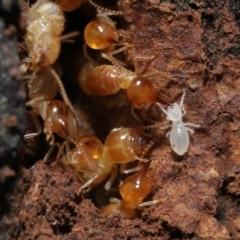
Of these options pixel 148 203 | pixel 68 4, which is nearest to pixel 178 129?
pixel 148 203

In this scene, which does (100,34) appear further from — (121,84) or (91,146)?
(91,146)

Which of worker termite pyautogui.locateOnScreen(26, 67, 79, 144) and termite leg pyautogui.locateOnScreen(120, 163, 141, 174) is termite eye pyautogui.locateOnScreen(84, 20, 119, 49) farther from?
termite leg pyautogui.locateOnScreen(120, 163, 141, 174)

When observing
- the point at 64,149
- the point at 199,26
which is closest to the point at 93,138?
the point at 64,149

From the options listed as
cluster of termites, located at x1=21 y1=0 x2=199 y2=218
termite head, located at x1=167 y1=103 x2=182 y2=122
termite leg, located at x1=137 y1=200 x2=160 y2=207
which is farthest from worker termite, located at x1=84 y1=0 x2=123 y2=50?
termite leg, located at x1=137 y1=200 x2=160 y2=207

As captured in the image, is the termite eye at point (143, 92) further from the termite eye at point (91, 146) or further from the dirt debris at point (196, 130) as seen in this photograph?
the termite eye at point (91, 146)

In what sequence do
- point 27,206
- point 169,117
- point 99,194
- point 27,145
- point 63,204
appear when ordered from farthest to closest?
point 99,194 → point 169,117 → point 27,145 → point 63,204 → point 27,206

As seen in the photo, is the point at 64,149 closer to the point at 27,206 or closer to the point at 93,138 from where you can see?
the point at 93,138
